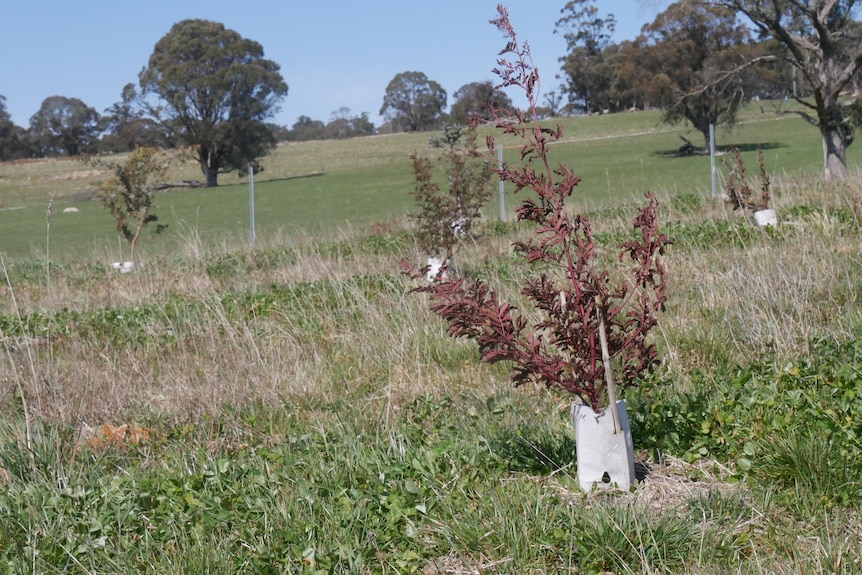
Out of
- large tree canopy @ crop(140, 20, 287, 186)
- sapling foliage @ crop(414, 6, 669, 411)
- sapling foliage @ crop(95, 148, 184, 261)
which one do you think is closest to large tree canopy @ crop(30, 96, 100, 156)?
large tree canopy @ crop(140, 20, 287, 186)

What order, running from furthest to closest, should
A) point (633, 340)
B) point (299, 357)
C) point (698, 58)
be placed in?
point (698, 58) → point (299, 357) → point (633, 340)

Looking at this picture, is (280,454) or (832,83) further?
A: (832,83)

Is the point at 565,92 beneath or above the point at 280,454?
above

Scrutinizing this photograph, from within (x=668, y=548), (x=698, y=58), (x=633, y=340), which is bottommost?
(x=668, y=548)

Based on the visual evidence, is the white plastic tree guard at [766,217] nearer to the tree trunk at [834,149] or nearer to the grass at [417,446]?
the grass at [417,446]

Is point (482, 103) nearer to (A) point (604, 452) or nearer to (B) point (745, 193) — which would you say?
(A) point (604, 452)

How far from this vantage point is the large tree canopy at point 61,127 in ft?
307

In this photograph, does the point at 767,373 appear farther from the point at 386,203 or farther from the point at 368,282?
the point at 386,203

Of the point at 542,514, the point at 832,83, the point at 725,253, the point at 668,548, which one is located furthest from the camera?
the point at 832,83

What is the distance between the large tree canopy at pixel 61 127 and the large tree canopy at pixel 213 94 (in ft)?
141

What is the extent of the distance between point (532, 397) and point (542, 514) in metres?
1.67

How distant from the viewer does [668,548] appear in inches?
117

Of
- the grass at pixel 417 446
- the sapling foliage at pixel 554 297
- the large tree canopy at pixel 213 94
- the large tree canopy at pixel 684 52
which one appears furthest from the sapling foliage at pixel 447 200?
the large tree canopy at pixel 213 94

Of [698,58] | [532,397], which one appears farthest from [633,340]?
[698,58]
